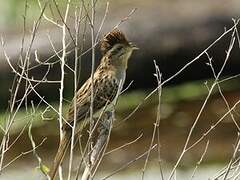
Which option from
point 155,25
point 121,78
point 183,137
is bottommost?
point 183,137

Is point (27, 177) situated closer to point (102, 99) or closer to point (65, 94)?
point (65, 94)

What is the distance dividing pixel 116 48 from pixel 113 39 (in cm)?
17

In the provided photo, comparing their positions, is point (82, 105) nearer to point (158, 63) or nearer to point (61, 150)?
point (61, 150)

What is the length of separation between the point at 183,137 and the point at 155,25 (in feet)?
5.43

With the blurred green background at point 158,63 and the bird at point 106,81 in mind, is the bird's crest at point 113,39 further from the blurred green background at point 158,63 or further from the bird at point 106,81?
the blurred green background at point 158,63

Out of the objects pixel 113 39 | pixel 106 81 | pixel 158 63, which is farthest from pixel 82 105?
pixel 158 63

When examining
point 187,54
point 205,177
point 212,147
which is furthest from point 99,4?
point 205,177

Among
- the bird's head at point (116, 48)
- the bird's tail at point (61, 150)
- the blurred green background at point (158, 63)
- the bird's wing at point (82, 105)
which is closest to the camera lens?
the bird's tail at point (61, 150)

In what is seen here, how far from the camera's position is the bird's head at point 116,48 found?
21.8 feet

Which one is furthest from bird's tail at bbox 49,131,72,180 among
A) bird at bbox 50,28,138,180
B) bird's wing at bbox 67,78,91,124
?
bird's wing at bbox 67,78,91,124

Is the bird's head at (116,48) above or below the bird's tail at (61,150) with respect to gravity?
above

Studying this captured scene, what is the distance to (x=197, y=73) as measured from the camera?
11188 mm

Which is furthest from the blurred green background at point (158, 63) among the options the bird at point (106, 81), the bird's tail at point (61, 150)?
the bird's tail at point (61, 150)

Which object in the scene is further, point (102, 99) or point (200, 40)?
point (200, 40)
